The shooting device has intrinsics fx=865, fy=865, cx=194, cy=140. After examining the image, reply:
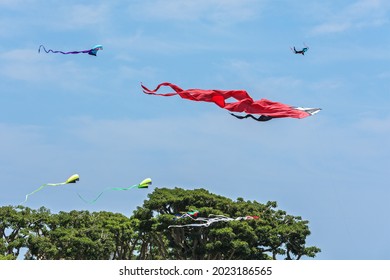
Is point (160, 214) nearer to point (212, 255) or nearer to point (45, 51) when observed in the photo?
point (212, 255)

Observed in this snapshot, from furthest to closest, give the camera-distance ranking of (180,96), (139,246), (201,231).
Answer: (139,246) < (201,231) < (180,96)

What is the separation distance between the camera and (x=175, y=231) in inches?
2128

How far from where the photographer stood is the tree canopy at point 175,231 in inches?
2116

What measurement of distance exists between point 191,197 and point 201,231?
2.25 meters

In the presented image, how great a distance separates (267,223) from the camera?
184 feet

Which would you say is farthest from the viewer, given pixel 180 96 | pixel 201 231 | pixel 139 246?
pixel 139 246

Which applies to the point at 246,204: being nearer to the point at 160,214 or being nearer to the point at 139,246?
the point at 160,214

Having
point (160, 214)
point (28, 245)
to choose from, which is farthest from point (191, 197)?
point (28, 245)

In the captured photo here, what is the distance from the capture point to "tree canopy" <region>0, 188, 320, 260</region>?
53750 mm
